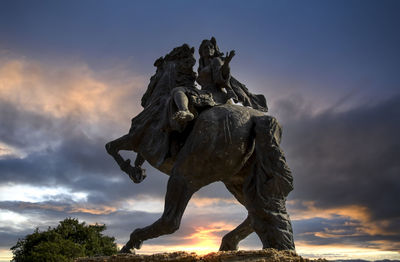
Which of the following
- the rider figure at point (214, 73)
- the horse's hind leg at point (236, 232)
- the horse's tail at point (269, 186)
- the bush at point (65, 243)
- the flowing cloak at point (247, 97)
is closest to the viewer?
the horse's tail at point (269, 186)

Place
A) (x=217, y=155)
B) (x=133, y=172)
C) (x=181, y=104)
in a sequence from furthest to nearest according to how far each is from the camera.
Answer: (x=133, y=172) < (x=181, y=104) < (x=217, y=155)

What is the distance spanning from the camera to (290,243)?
204 inches

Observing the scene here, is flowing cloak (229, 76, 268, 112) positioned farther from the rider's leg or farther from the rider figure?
the rider's leg

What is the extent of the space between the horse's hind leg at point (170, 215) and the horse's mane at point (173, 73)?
1.63 meters

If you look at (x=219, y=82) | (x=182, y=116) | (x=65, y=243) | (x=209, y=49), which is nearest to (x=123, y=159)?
(x=182, y=116)

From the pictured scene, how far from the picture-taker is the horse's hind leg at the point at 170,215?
17.6ft

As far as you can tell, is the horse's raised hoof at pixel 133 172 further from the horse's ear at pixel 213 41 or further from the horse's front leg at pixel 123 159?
the horse's ear at pixel 213 41

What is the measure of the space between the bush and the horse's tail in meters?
16.9

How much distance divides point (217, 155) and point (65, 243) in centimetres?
1839

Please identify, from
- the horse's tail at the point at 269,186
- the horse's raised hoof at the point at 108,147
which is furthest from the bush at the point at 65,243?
the horse's tail at the point at 269,186

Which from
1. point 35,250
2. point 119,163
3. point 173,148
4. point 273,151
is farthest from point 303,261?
point 35,250

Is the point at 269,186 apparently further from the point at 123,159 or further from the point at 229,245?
the point at 123,159

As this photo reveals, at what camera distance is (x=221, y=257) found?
4.43 metres

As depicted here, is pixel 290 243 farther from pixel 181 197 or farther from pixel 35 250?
pixel 35 250
